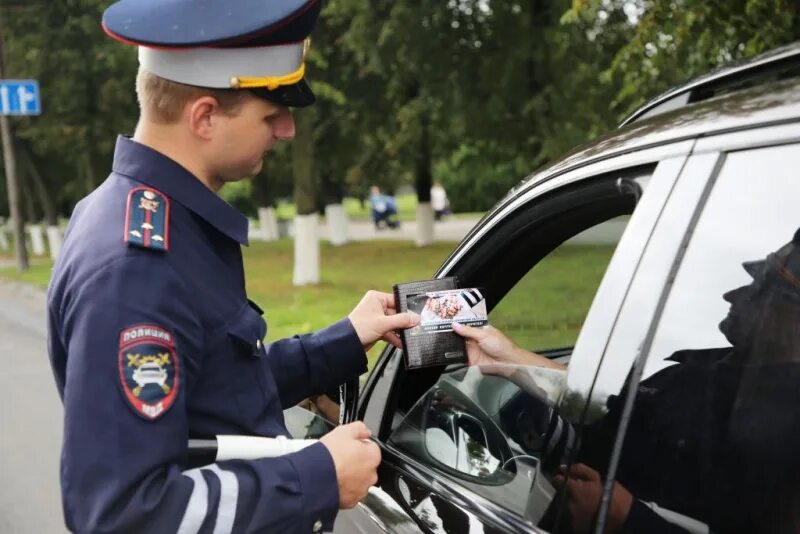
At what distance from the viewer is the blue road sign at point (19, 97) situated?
51.0 ft

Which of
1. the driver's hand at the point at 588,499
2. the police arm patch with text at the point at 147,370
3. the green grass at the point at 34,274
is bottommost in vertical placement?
the green grass at the point at 34,274

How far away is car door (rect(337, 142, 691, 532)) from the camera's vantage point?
132cm

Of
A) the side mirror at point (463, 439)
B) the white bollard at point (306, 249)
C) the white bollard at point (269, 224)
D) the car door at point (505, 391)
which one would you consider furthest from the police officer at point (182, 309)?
the white bollard at point (269, 224)

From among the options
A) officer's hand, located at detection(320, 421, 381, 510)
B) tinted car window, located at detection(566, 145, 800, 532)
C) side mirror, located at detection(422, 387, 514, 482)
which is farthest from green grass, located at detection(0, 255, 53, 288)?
tinted car window, located at detection(566, 145, 800, 532)

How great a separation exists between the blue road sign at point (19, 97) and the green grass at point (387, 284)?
328cm

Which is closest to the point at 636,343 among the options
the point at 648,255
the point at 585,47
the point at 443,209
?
the point at 648,255

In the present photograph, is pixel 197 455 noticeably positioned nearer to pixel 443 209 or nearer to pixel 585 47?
pixel 585 47

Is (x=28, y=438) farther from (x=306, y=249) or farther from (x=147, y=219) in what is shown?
(x=306, y=249)

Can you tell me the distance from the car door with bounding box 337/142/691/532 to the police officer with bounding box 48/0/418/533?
284 millimetres

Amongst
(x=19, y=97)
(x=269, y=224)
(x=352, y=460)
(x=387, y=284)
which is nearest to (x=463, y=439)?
(x=352, y=460)

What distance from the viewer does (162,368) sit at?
3.98ft

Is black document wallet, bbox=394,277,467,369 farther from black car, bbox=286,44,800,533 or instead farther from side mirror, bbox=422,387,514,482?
black car, bbox=286,44,800,533

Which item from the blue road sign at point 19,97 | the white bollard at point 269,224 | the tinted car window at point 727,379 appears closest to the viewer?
the tinted car window at point 727,379

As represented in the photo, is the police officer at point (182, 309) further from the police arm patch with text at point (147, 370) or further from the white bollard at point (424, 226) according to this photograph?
the white bollard at point (424, 226)
